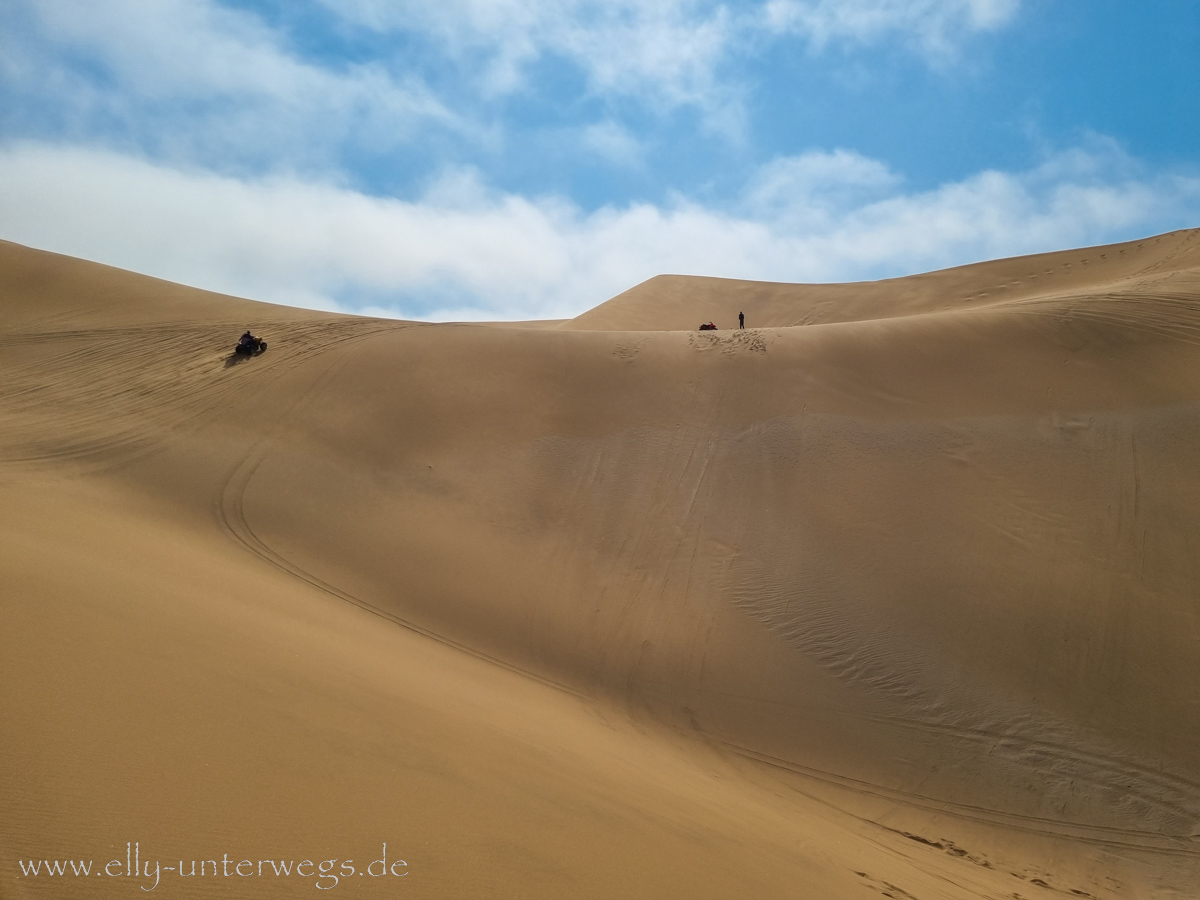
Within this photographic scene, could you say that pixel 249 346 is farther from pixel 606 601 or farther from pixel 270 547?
pixel 606 601

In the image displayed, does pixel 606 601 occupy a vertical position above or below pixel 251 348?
below

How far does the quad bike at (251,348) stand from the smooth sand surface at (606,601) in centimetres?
50

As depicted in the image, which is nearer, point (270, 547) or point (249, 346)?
point (270, 547)

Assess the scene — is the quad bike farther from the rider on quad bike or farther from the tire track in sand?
the tire track in sand

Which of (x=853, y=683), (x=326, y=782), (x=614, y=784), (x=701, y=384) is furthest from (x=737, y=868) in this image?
(x=701, y=384)

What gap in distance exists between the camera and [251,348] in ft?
45.0

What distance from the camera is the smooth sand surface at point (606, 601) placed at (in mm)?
4172

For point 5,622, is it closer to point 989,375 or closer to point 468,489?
point 468,489

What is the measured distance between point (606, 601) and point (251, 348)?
846cm

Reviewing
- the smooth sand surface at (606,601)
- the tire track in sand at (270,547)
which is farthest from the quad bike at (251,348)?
the tire track in sand at (270,547)

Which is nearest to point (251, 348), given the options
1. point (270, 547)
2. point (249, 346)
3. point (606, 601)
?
point (249, 346)

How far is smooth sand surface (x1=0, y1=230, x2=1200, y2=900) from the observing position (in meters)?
4.17

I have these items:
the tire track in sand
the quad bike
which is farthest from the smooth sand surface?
the quad bike

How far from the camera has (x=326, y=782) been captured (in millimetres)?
4164
